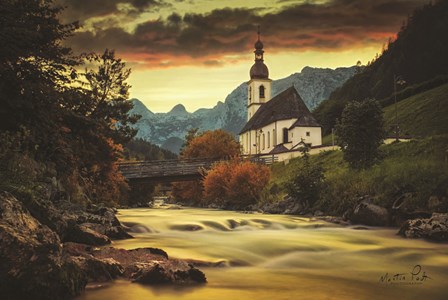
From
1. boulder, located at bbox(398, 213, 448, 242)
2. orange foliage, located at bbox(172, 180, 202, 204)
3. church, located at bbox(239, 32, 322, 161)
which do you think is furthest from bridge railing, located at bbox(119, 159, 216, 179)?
boulder, located at bbox(398, 213, 448, 242)

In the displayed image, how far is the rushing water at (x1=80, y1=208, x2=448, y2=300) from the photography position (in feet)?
31.0

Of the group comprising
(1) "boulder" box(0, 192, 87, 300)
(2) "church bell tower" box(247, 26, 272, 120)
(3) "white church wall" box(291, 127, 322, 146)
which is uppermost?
(2) "church bell tower" box(247, 26, 272, 120)

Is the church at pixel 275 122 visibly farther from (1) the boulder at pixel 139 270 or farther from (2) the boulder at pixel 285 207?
(1) the boulder at pixel 139 270

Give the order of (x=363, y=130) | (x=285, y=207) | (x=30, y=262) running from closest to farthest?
(x=30, y=262) < (x=363, y=130) < (x=285, y=207)

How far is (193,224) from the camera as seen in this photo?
25.0 metres

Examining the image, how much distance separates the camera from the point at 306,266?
524 inches

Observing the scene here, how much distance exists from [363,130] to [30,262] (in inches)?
1132

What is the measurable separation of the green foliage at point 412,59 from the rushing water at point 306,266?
305 feet

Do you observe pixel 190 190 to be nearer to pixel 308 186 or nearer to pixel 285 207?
pixel 285 207

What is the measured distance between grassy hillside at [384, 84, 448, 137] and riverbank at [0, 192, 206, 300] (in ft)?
189

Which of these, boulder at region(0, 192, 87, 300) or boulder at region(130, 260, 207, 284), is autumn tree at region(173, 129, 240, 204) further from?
boulder at region(0, 192, 87, 300)

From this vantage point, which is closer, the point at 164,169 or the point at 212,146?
the point at 164,169

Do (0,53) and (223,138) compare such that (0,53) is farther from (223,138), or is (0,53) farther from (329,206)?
(223,138)

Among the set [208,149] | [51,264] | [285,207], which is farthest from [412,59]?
[51,264]
